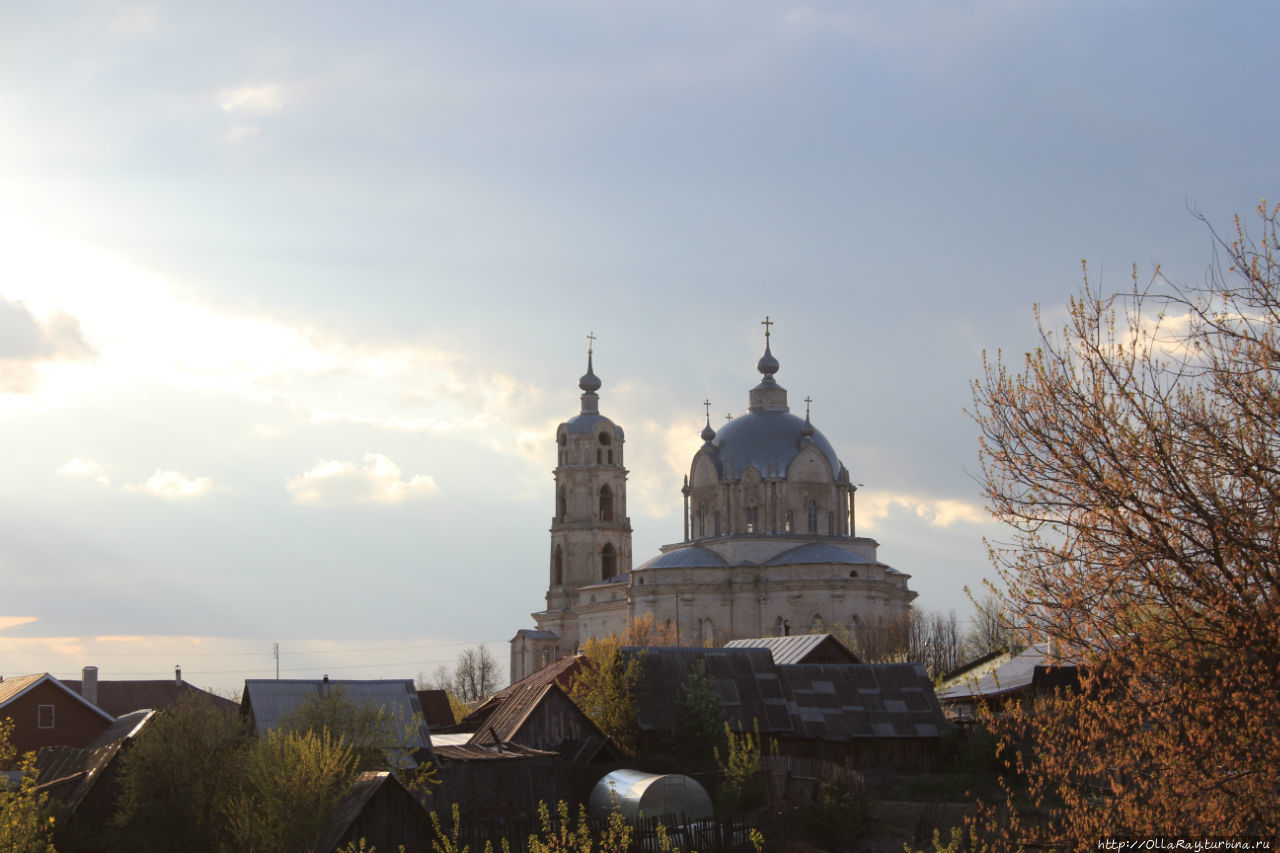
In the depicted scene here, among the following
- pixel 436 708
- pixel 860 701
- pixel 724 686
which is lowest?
pixel 436 708

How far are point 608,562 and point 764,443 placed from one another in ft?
44.2

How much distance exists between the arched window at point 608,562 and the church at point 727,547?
82 mm

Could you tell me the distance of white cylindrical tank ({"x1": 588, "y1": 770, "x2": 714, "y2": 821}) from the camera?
1006 inches

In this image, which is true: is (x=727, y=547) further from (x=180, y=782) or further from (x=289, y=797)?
(x=289, y=797)

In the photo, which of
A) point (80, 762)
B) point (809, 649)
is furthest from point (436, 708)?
point (80, 762)

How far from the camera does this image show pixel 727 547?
64750 millimetres

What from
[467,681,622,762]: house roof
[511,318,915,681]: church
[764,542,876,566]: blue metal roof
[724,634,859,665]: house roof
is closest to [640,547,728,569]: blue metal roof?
[511,318,915,681]: church

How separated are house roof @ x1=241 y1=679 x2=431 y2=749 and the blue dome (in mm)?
37095

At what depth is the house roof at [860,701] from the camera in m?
33.9

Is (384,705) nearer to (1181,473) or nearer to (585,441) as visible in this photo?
(1181,473)

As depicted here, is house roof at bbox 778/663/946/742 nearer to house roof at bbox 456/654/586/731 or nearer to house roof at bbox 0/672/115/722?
house roof at bbox 456/654/586/731

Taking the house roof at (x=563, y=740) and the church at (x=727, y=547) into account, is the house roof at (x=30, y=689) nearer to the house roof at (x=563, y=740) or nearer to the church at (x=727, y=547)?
the house roof at (x=563, y=740)

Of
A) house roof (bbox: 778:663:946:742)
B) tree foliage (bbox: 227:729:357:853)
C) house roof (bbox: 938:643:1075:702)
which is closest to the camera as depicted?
tree foliage (bbox: 227:729:357:853)

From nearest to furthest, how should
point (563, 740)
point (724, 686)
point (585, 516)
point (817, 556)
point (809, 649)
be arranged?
point (563, 740)
point (724, 686)
point (809, 649)
point (817, 556)
point (585, 516)
